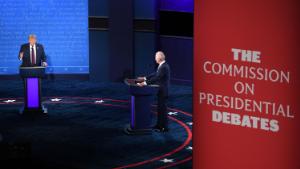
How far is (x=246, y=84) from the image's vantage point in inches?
99.8

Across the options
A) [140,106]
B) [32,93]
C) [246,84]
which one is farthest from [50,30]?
[246,84]

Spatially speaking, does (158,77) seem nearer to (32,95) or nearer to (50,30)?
(32,95)

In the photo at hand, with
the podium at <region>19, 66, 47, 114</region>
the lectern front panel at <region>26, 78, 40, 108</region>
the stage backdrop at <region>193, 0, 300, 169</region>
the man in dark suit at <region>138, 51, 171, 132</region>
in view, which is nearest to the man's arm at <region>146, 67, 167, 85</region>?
the man in dark suit at <region>138, 51, 171, 132</region>

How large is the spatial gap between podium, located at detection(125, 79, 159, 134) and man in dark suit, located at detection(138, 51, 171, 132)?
0.41 ft

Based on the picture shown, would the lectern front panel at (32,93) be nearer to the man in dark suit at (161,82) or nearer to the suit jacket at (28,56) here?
the suit jacket at (28,56)

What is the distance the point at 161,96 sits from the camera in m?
9.77

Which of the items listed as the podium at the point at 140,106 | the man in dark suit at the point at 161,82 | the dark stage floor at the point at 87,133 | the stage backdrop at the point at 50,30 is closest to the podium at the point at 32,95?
the dark stage floor at the point at 87,133

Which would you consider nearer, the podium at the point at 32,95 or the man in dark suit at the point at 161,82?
the man in dark suit at the point at 161,82

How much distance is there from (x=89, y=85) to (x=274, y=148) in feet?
39.4

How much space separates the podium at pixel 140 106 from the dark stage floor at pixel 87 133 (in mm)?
175

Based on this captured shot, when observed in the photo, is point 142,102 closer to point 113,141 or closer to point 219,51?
point 113,141

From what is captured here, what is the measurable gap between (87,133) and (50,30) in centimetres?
540

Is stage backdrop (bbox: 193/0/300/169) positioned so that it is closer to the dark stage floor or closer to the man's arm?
the dark stage floor

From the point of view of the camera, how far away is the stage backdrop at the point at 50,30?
47.3 ft
